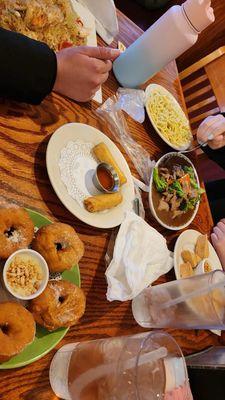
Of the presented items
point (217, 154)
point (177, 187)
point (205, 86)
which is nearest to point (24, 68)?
point (177, 187)

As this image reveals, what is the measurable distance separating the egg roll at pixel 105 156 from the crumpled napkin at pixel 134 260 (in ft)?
0.52

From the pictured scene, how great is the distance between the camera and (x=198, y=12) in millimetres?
1391

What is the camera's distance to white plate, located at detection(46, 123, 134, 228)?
3.67 ft

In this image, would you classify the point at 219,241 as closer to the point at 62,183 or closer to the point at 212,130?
the point at 212,130

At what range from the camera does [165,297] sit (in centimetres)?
119

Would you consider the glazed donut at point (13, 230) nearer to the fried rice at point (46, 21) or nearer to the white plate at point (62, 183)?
the white plate at point (62, 183)

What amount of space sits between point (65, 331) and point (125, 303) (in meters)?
0.31

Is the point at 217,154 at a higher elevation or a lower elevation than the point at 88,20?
lower

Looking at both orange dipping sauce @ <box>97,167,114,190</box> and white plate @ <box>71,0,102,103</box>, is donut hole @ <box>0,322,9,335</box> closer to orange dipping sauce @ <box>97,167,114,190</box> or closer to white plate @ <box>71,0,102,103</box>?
orange dipping sauce @ <box>97,167,114,190</box>

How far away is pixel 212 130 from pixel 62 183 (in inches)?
39.6

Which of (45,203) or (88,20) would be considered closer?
(45,203)

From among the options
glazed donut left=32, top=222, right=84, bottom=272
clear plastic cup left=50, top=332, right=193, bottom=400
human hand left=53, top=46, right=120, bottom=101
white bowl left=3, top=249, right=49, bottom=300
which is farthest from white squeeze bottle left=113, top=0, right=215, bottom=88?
clear plastic cup left=50, top=332, right=193, bottom=400

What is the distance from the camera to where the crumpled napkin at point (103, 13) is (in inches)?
61.2

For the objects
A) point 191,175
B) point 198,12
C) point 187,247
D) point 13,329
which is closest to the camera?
point 13,329
